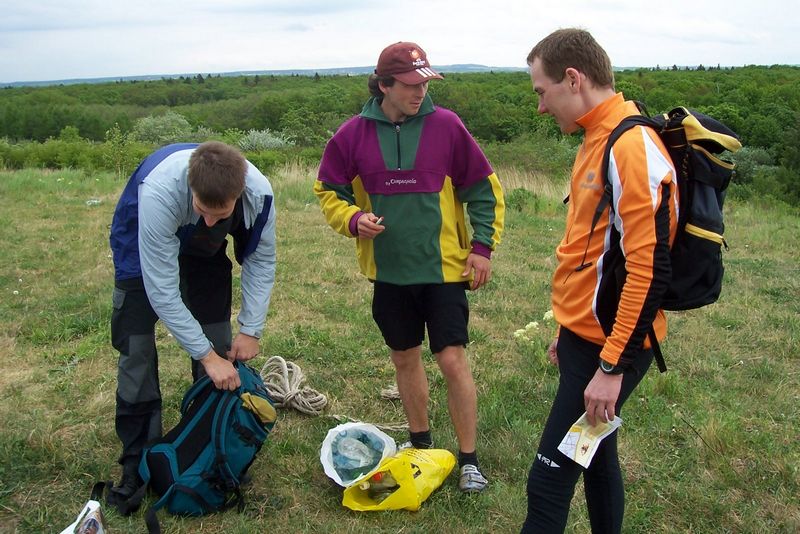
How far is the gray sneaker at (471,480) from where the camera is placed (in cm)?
303

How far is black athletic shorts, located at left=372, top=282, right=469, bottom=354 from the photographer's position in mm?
3000

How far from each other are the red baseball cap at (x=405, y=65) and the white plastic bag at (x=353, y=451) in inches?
64.9

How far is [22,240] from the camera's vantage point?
7781 millimetres

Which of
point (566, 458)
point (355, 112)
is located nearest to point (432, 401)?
point (566, 458)

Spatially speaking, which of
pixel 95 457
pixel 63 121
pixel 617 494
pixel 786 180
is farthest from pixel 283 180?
pixel 63 121

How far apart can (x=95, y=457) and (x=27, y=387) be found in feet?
3.64

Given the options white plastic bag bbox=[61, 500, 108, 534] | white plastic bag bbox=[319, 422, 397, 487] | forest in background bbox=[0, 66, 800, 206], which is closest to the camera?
white plastic bag bbox=[61, 500, 108, 534]

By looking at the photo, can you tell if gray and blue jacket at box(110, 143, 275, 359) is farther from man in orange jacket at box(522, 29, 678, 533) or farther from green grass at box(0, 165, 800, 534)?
man in orange jacket at box(522, 29, 678, 533)

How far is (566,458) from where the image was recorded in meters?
2.11

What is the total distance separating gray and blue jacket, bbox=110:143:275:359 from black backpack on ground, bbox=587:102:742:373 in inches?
61.7

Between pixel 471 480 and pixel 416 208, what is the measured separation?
1244 millimetres

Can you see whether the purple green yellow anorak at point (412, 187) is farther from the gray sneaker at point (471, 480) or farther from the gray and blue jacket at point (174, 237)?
the gray sneaker at point (471, 480)

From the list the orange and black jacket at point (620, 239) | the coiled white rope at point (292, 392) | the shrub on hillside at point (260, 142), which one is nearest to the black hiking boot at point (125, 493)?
the coiled white rope at point (292, 392)

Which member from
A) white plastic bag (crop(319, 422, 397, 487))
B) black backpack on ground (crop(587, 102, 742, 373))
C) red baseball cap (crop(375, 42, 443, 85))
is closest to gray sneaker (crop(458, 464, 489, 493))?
white plastic bag (crop(319, 422, 397, 487))
